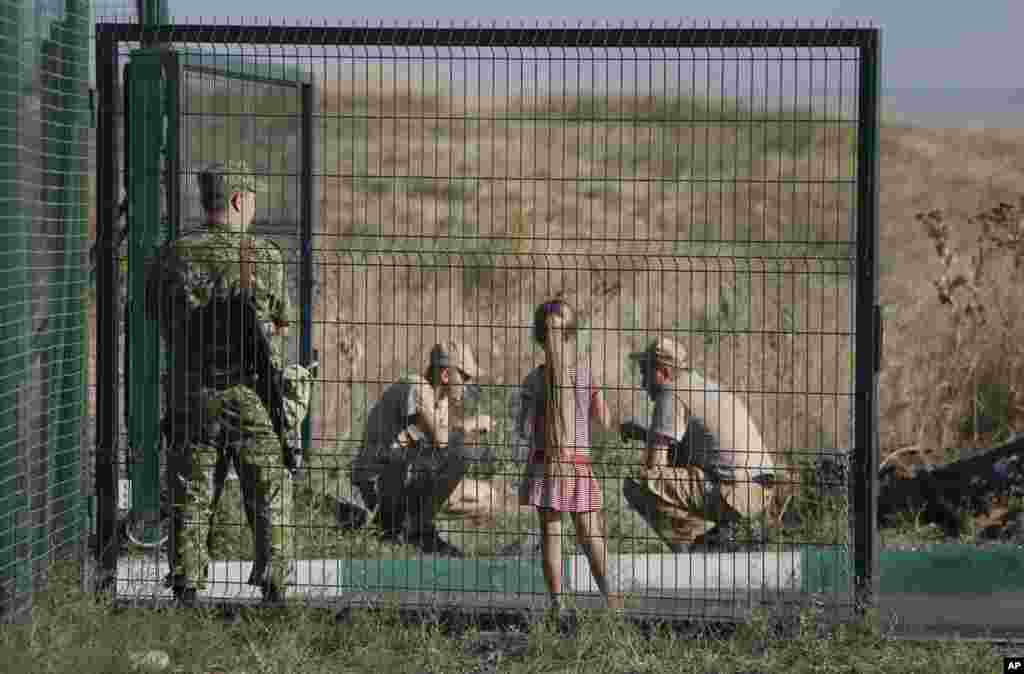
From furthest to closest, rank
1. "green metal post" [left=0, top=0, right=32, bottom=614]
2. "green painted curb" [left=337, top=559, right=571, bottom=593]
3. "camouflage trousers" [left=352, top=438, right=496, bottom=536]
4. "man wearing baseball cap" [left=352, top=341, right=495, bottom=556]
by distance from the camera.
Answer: "man wearing baseball cap" [left=352, top=341, right=495, bottom=556] < "camouflage trousers" [left=352, top=438, right=496, bottom=536] < "green painted curb" [left=337, top=559, right=571, bottom=593] < "green metal post" [left=0, top=0, right=32, bottom=614]

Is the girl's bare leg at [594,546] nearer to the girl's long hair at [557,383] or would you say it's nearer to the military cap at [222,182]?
the girl's long hair at [557,383]

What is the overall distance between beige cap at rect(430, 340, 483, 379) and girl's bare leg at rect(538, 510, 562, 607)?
6.61 feet

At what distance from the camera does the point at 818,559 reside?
6922mm

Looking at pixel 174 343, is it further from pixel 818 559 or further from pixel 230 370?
pixel 818 559

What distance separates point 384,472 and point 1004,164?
99.0ft

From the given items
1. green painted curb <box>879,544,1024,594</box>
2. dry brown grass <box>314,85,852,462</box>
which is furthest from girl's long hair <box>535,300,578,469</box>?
green painted curb <box>879,544,1024,594</box>

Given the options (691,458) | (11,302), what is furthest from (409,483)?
(11,302)

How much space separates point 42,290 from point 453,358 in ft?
9.03

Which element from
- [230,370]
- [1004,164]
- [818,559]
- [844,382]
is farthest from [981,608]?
[1004,164]

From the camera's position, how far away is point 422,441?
8.53 meters

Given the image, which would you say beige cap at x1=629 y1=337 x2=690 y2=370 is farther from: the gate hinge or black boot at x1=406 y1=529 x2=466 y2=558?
the gate hinge

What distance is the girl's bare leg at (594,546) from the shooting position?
678 centimetres

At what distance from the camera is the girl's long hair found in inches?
268

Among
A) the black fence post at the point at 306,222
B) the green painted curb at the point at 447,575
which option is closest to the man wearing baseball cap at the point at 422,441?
the black fence post at the point at 306,222
